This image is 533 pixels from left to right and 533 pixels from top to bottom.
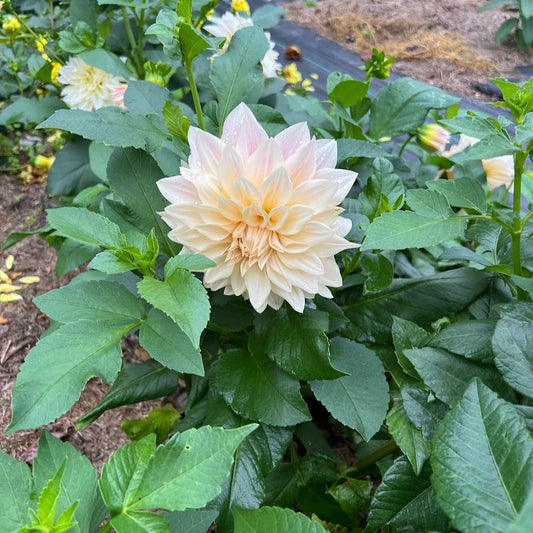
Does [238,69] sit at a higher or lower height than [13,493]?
higher

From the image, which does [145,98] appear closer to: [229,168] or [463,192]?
[229,168]

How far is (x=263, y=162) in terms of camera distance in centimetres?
72

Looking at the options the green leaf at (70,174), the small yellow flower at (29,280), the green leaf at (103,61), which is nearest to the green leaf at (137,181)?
the green leaf at (103,61)

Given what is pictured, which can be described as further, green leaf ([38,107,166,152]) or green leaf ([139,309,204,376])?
green leaf ([38,107,166,152])

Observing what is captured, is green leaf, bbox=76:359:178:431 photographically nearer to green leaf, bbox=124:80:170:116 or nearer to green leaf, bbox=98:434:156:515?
green leaf, bbox=98:434:156:515

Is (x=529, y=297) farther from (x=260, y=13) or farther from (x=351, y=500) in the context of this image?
(x=260, y=13)

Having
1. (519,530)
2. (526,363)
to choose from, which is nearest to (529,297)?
(526,363)

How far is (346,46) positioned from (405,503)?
3193mm

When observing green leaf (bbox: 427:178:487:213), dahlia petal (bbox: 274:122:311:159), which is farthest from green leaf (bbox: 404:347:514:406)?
dahlia petal (bbox: 274:122:311:159)

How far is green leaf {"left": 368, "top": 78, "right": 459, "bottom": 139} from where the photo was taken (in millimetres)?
1097

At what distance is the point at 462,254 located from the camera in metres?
0.93

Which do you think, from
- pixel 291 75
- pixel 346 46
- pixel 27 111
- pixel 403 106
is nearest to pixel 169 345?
pixel 403 106

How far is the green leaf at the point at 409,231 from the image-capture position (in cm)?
74

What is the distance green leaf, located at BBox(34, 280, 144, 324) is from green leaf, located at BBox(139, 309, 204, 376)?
33 mm
